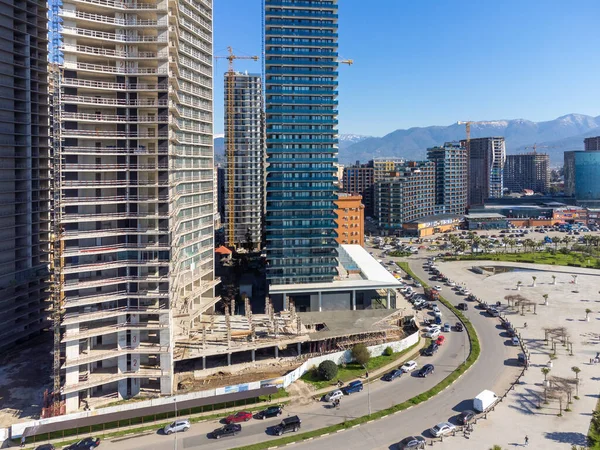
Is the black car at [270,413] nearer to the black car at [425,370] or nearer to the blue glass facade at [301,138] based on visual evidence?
the black car at [425,370]

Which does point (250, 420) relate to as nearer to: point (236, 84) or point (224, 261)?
point (224, 261)

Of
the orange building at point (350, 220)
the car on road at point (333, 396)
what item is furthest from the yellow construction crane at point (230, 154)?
the car on road at point (333, 396)

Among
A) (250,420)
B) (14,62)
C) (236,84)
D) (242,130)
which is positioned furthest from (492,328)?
(236,84)

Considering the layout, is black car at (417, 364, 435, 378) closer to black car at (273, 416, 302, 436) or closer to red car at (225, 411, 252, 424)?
black car at (273, 416, 302, 436)

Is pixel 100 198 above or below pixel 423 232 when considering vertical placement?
above

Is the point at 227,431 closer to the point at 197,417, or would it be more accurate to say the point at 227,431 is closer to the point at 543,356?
the point at 197,417

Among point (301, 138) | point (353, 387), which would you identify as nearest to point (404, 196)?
point (301, 138)
